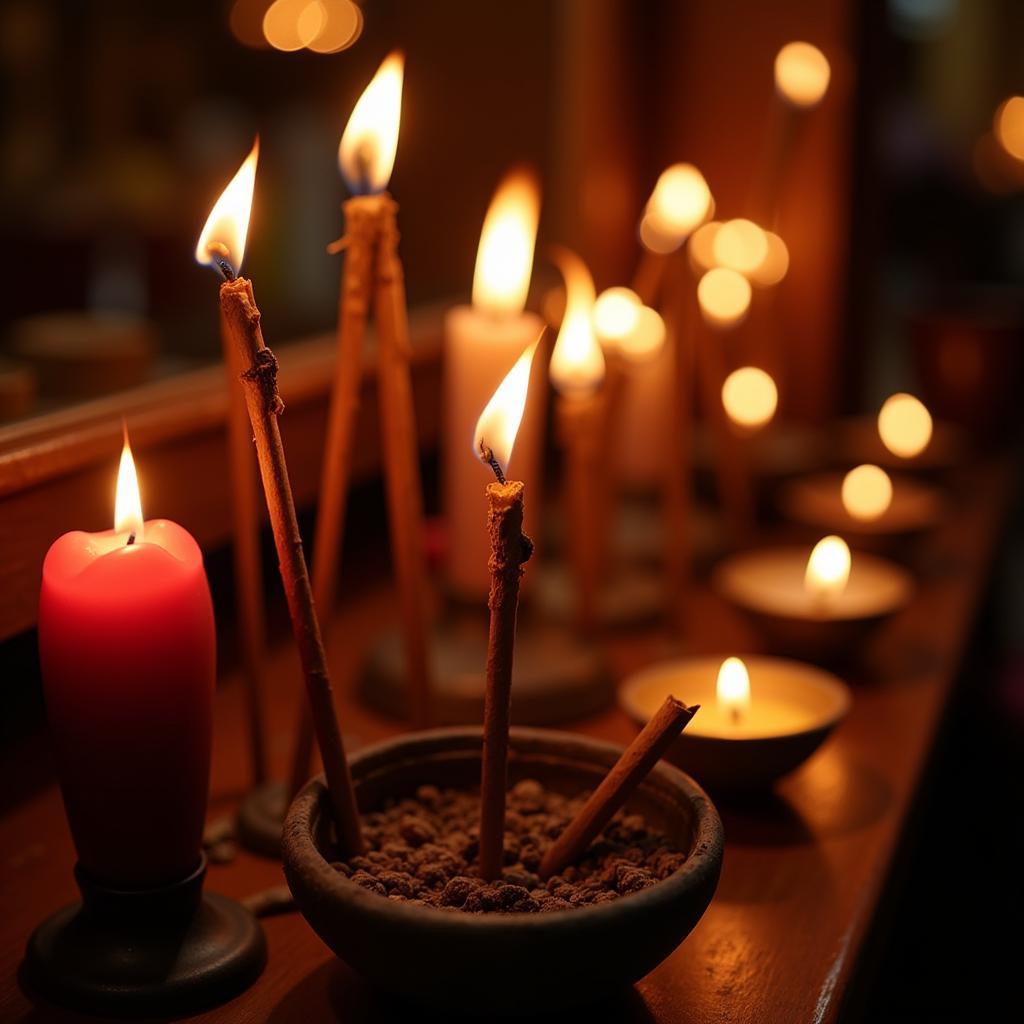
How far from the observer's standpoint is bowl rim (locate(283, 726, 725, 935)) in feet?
1.84

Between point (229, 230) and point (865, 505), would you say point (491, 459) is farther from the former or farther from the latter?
point (865, 505)

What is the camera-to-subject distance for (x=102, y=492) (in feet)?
2.95

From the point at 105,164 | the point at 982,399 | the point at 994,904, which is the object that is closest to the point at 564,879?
the point at 994,904

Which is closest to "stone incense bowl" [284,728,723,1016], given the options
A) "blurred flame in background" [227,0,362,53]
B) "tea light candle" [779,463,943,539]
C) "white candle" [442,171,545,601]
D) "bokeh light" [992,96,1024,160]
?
"white candle" [442,171,545,601]

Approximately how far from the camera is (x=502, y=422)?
61cm

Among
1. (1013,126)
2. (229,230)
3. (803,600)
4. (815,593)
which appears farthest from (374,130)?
(1013,126)

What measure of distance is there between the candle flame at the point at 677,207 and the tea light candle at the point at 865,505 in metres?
0.37

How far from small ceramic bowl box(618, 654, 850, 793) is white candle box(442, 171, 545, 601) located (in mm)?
186

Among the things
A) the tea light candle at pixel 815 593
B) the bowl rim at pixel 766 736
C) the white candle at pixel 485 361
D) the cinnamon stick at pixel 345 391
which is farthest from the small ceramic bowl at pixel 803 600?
the cinnamon stick at pixel 345 391

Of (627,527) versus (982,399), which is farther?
(982,399)

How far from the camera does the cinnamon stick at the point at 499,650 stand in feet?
1.97

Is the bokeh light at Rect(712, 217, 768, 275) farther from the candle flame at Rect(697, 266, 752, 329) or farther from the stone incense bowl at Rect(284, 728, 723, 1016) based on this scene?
the stone incense bowl at Rect(284, 728, 723, 1016)

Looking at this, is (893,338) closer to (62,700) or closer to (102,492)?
(102,492)

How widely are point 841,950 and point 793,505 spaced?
0.86m
